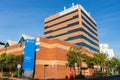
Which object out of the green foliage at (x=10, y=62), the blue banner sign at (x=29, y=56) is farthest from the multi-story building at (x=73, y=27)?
the blue banner sign at (x=29, y=56)

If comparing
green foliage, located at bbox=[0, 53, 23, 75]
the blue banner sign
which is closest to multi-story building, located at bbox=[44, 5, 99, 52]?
green foliage, located at bbox=[0, 53, 23, 75]

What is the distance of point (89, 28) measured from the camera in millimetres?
105062

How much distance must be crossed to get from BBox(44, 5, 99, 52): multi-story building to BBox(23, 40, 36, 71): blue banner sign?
48751 mm

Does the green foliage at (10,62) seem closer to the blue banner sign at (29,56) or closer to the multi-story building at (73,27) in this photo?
the blue banner sign at (29,56)

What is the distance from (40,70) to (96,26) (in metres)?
85.1

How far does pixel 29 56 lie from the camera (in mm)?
41469

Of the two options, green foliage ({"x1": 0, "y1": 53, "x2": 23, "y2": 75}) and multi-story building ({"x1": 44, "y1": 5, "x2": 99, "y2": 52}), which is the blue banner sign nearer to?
green foliage ({"x1": 0, "y1": 53, "x2": 23, "y2": 75})

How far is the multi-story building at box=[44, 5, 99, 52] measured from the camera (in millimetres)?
92438

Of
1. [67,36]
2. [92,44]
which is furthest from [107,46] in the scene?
[67,36]

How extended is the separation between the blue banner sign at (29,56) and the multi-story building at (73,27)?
48.8 meters

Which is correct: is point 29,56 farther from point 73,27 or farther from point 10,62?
point 73,27

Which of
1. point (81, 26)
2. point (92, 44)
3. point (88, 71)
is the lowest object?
point (88, 71)

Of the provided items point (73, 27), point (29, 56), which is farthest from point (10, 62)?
point (73, 27)

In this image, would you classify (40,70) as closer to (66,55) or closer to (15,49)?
(66,55)
